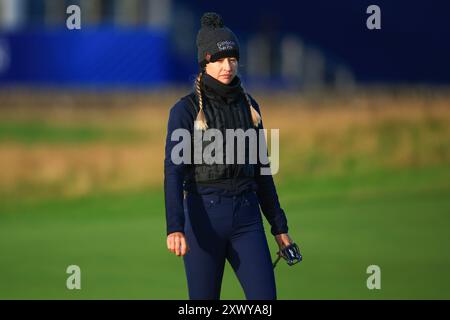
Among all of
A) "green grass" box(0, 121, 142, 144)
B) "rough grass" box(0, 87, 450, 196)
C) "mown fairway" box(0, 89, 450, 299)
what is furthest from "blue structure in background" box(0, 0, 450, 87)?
"green grass" box(0, 121, 142, 144)

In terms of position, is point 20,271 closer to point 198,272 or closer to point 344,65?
point 198,272

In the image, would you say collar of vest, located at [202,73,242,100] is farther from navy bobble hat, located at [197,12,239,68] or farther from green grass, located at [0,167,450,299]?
green grass, located at [0,167,450,299]

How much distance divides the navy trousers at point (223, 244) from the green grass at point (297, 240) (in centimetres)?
382

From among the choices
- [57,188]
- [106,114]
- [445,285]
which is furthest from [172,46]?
[445,285]

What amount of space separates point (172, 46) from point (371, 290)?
75.5 feet

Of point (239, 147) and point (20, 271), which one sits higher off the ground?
point (239, 147)

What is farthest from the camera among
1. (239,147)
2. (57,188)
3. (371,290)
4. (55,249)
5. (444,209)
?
(57,188)

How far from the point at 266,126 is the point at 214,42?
671 inches

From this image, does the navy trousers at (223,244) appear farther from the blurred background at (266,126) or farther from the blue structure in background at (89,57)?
the blue structure in background at (89,57)

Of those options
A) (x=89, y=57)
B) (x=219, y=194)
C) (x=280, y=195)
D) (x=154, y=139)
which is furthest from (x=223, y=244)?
(x=89, y=57)

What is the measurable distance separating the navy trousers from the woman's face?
0.69 meters

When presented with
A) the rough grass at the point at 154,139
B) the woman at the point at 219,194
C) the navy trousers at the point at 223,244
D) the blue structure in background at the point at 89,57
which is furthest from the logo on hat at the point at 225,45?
the blue structure in background at the point at 89,57

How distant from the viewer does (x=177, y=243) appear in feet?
22.0

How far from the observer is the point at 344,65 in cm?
3553
